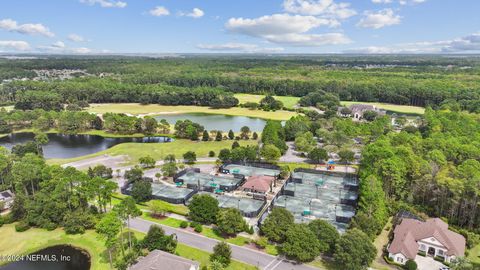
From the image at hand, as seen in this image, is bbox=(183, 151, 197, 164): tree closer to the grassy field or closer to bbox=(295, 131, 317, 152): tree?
the grassy field

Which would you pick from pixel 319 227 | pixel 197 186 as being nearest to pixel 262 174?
pixel 197 186

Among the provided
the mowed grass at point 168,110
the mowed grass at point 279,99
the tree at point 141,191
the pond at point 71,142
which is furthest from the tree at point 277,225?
the mowed grass at point 279,99

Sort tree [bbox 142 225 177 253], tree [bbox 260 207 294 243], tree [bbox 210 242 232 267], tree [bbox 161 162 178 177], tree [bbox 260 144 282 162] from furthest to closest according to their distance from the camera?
tree [bbox 260 144 282 162]
tree [bbox 161 162 178 177]
tree [bbox 260 207 294 243]
tree [bbox 142 225 177 253]
tree [bbox 210 242 232 267]

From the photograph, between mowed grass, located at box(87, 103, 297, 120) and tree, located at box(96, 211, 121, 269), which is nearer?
tree, located at box(96, 211, 121, 269)

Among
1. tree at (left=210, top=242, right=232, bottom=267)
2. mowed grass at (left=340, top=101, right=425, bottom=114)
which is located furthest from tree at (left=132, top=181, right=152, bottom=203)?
mowed grass at (left=340, top=101, right=425, bottom=114)

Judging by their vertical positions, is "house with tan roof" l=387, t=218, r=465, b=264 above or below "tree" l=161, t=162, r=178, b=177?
below

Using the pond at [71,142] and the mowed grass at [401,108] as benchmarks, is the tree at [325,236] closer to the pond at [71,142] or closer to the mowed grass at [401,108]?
the pond at [71,142]

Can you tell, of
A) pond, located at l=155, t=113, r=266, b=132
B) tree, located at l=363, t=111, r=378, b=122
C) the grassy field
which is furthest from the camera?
tree, located at l=363, t=111, r=378, b=122
